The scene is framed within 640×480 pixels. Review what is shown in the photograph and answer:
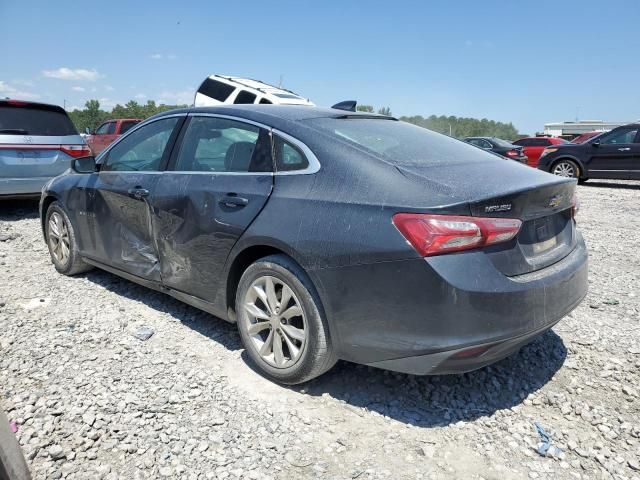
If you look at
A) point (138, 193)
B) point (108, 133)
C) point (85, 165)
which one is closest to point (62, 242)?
point (85, 165)

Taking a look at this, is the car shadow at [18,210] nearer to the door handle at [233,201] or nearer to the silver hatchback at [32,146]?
the silver hatchback at [32,146]

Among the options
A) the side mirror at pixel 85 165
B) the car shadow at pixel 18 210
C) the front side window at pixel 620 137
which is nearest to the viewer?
the side mirror at pixel 85 165

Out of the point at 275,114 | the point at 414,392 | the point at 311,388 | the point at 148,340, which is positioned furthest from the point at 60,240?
the point at 414,392

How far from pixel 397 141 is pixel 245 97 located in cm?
882

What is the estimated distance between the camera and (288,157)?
2842 millimetres

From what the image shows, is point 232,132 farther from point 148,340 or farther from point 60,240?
point 60,240

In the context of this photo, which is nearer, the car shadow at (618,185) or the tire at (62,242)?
the tire at (62,242)

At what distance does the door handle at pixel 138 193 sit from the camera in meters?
3.61

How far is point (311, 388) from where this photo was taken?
2895 mm

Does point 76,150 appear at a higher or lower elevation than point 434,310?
higher

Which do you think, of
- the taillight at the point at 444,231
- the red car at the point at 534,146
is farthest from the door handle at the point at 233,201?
the red car at the point at 534,146

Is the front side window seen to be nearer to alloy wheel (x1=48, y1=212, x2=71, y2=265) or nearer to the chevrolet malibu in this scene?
the chevrolet malibu

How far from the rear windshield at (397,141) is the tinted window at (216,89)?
A: 8.83 meters

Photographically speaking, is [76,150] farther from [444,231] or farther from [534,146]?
[534,146]
